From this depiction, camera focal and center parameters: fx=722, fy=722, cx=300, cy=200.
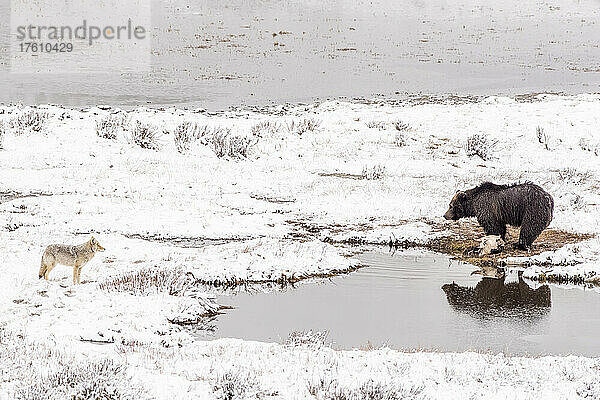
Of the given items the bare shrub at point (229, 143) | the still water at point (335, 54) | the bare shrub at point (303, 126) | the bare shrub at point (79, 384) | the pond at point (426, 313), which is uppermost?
the still water at point (335, 54)

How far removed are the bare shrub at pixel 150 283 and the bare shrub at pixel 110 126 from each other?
42.8 feet

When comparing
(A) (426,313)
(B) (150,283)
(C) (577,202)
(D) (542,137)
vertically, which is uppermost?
(D) (542,137)

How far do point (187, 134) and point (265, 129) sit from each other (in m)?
3.13

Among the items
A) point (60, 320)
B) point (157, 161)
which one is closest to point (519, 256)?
point (60, 320)

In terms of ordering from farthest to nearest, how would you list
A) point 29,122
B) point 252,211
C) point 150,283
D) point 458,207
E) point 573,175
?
1. point 29,122
2. point 573,175
3. point 252,211
4. point 458,207
5. point 150,283

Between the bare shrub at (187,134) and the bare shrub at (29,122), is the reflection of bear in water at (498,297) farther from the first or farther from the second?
the bare shrub at (29,122)

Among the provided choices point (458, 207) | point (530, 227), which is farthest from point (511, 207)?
point (458, 207)

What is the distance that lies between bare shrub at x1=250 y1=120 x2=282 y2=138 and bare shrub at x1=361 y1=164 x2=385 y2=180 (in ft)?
17.0

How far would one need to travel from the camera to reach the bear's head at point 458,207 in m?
14.6

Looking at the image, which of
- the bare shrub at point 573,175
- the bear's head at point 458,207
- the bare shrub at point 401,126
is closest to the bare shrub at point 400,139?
the bare shrub at point 401,126

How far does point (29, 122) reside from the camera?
24766 millimetres

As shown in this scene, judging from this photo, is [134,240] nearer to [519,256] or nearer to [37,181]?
[37,181]

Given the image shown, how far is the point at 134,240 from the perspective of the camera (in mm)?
14625

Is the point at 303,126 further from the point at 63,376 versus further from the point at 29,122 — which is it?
the point at 63,376
